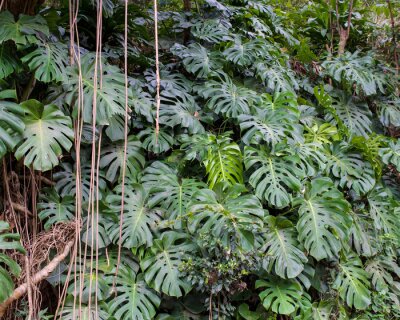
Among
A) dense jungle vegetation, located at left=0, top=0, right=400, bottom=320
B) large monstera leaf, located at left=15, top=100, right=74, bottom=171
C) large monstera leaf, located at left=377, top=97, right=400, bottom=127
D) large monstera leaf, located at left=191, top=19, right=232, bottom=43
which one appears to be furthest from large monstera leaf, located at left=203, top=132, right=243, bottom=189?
large monstera leaf, located at left=377, top=97, right=400, bottom=127

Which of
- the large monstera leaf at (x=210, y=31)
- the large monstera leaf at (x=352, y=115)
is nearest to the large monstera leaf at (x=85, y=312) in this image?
the large monstera leaf at (x=210, y=31)

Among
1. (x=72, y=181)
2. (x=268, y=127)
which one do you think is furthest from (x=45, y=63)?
(x=268, y=127)

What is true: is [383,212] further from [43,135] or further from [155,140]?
[43,135]

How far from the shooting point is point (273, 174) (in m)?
2.41

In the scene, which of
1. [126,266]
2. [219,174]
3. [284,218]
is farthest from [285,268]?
[126,266]

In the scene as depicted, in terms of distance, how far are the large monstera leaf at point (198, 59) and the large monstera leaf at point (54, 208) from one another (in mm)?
1282

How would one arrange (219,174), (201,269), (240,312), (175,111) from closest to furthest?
(201,269), (240,312), (219,174), (175,111)

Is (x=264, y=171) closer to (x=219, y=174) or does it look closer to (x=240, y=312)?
(x=219, y=174)

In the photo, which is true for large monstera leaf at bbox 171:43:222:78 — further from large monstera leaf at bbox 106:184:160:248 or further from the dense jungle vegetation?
large monstera leaf at bbox 106:184:160:248

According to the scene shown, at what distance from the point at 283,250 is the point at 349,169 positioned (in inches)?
35.3

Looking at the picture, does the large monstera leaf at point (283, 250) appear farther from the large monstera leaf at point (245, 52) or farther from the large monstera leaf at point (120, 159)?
the large monstera leaf at point (245, 52)

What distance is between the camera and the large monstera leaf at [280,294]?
216 cm

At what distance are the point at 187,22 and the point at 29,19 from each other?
1.39 m

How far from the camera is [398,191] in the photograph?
3.25 m
